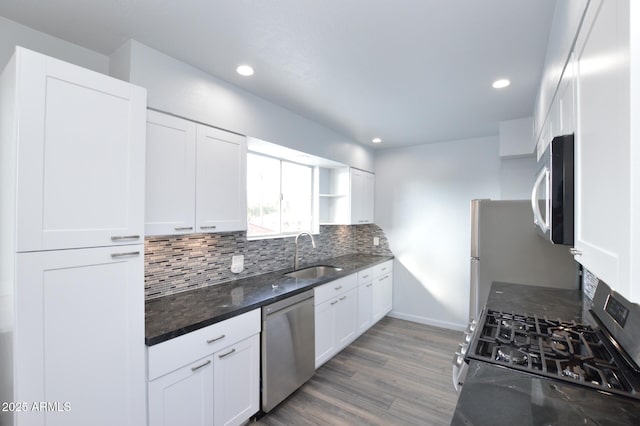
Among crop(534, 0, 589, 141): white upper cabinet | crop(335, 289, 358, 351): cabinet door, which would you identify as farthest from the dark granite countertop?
crop(534, 0, 589, 141): white upper cabinet

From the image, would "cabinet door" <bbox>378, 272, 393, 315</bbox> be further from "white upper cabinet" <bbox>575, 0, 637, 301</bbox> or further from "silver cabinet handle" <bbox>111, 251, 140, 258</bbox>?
"white upper cabinet" <bbox>575, 0, 637, 301</bbox>

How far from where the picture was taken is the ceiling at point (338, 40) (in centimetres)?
147

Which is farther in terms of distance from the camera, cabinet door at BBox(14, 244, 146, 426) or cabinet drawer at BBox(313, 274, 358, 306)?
cabinet drawer at BBox(313, 274, 358, 306)

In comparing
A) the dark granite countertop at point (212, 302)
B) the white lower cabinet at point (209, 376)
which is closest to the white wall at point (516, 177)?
the dark granite countertop at point (212, 302)

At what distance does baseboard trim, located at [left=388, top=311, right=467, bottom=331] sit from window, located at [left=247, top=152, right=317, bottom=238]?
75.2 inches

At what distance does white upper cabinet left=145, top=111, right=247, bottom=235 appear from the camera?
184 cm

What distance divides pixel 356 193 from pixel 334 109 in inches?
59.2

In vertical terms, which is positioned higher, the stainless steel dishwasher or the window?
the window

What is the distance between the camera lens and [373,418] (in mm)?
2221

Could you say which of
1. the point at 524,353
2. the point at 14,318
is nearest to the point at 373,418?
the point at 524,353

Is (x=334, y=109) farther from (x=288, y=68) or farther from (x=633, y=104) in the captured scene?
(x=633, y=104)

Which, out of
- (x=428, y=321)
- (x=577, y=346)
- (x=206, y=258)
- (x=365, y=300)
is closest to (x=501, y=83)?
(x=577, y=346)

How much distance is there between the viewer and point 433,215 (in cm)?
418

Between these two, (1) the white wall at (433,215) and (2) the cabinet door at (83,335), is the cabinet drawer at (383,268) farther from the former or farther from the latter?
(2) the cabinet door at (83,335)
